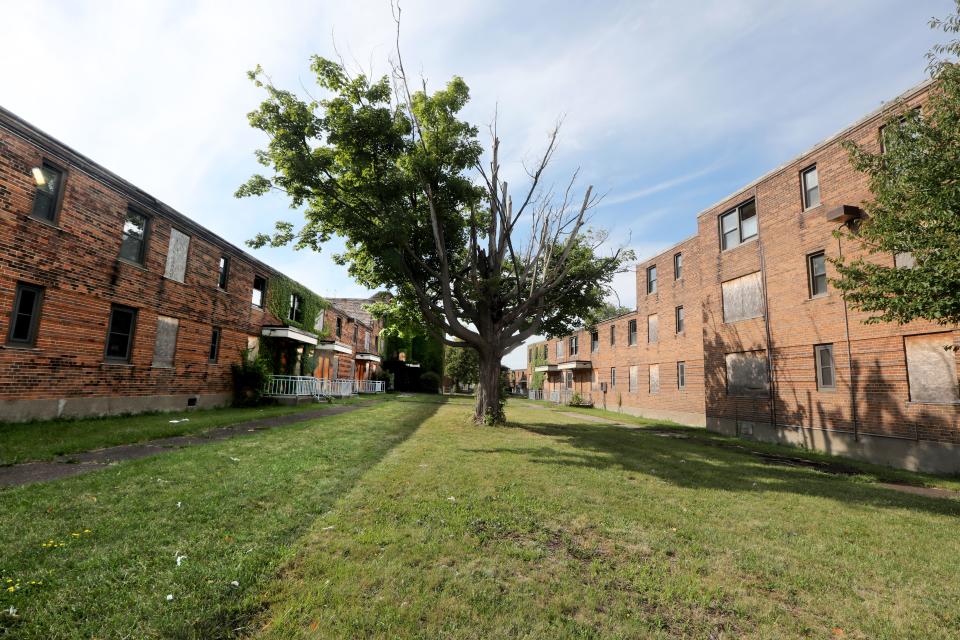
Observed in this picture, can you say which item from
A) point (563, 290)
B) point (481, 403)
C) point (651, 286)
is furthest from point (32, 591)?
point (651, 286)

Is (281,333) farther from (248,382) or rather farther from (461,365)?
(461,365)

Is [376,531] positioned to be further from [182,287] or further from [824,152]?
[824,152]

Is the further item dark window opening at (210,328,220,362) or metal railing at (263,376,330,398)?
metal railing at (263,376,330,398)

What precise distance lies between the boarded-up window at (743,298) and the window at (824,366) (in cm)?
237

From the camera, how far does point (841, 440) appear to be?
12.3 meters

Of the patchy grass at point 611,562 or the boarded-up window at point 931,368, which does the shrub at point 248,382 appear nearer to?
the patchy grass at point 611,562

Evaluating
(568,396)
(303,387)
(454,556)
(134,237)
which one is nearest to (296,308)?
(303,387)

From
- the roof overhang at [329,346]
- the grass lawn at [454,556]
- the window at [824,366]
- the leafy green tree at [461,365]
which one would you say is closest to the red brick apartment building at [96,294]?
the grass lawn at [454,556]

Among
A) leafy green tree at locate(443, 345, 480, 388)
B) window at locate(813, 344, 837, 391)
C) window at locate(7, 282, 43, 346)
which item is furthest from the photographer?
leafy green tree at locate(443, 345, 480, 388)

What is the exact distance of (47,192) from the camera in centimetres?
1002

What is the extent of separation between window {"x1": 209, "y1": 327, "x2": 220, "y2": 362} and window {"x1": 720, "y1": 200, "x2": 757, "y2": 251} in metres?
20.2

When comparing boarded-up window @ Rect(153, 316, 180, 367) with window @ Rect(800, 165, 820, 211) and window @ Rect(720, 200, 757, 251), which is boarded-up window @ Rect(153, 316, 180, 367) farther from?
window @ Rect(800, 165, 820, 211)

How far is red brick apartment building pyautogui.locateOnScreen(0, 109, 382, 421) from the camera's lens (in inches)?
365

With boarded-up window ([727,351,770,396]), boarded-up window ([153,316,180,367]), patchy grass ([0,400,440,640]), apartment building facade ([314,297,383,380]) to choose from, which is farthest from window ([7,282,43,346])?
boarded-up window ([727,351,770,396])
